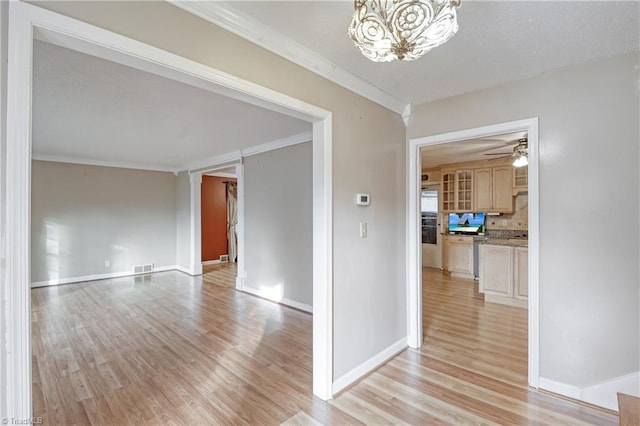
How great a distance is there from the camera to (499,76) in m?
2.38

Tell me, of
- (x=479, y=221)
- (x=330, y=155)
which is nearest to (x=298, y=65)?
(x=330, y=155)

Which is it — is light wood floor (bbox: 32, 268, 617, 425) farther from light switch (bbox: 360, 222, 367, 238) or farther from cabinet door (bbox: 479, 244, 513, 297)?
light switch (bbox: 360, 222, 367, 238)

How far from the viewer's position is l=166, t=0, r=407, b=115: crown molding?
1.52 metres

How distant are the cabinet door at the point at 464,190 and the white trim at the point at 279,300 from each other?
4.24 metres

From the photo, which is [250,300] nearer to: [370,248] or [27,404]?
[370,248]

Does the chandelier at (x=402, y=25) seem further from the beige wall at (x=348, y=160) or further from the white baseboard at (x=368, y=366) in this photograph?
the white baseboard at (x=368, y=366)

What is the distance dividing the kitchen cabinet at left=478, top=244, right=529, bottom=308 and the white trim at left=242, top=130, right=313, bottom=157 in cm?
323

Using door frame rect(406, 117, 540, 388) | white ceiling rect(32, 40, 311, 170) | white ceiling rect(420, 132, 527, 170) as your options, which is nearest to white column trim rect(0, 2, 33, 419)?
white ceiling rect(32, 40, 311, 170)

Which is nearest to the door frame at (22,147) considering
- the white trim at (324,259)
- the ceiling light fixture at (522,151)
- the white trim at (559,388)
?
the white trim at (324,259)

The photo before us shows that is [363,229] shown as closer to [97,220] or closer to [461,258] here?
[461,258]

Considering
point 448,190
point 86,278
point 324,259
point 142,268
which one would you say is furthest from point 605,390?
point 86,278

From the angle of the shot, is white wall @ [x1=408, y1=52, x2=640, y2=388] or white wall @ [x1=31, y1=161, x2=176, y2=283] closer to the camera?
white wall @ [x1=408, y1=52, x2=640, y2=388]

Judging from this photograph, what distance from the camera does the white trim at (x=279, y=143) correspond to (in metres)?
4.14

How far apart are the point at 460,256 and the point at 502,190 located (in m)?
1.55
